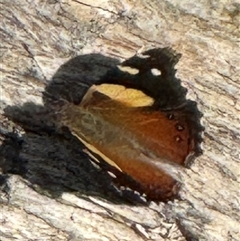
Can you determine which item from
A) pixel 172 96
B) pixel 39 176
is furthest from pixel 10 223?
pixel 172 96

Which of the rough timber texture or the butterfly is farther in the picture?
the rough timber texture

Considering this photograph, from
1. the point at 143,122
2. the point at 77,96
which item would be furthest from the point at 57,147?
the point at 143,122

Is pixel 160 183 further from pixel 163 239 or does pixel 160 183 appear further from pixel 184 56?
pixel 184 56

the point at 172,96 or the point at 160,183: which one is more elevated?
the point at 172,96

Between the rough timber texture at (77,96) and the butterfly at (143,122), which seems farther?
the rough timber texture at (77,96)

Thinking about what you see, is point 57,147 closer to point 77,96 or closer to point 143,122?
point 77,96
